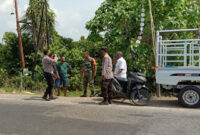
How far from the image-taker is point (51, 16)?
18953 mm

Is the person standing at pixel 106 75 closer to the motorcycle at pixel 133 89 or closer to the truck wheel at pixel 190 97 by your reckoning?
A: the motorcycle at pixel 133 89

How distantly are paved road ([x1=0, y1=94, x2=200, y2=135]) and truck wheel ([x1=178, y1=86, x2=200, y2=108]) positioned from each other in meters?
0.24

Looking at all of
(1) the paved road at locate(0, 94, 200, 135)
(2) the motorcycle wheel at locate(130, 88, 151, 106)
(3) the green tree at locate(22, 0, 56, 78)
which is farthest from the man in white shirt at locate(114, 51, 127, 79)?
(3) the green tree at locate(22, 0, 56, 78)

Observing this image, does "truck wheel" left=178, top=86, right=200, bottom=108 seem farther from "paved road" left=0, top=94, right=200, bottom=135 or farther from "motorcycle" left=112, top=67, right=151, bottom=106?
"motorcycle" left=112, top=67, right=151, bottom=106

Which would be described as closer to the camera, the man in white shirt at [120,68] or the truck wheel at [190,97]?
the truck wheel at [190,97]

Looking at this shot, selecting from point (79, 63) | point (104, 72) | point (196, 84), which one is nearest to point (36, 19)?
point (79, 63)

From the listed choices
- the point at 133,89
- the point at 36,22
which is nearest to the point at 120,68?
the point at 133,89

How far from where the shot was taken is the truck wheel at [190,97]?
6.92m

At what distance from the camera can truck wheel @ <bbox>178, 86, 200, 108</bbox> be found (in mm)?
6918

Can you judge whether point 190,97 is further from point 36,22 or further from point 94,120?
point 36,22

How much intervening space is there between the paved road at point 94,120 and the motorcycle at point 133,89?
368 millimetres

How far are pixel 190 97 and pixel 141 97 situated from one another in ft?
4.52

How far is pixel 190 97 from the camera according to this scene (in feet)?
23.1

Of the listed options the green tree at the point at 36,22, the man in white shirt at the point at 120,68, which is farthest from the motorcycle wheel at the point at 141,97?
the green tree at the point at 36,22
